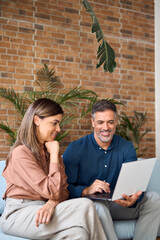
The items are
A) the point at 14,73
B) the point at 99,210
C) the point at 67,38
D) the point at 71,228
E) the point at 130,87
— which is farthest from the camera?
the point at 130,87

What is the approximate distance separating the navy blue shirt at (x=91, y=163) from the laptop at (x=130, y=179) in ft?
1.01

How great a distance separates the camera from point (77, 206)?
1.64m

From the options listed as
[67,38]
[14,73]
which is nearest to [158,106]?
[67,38]

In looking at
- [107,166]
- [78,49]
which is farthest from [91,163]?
[78,49]

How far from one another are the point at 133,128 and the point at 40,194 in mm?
2660

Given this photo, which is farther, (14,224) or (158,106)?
(158,106)

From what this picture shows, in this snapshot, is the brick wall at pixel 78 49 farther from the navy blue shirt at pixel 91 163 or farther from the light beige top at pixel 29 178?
the light beige top at pixel 29 178

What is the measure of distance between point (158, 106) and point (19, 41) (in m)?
2.27

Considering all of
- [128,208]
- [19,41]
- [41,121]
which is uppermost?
[19,41]

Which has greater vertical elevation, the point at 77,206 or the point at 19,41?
the point at 19,41

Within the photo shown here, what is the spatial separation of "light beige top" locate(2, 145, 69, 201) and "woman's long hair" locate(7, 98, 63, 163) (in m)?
0.06

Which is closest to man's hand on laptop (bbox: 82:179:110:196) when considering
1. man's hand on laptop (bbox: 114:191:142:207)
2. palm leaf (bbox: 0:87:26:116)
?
man's hand on laptop (bbox: 114:191:142:207)

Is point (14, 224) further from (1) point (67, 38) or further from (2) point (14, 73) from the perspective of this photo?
(1) point (67, 38)

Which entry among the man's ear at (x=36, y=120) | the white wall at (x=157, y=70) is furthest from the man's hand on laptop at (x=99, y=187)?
the white wall at (x=157, y=70)
